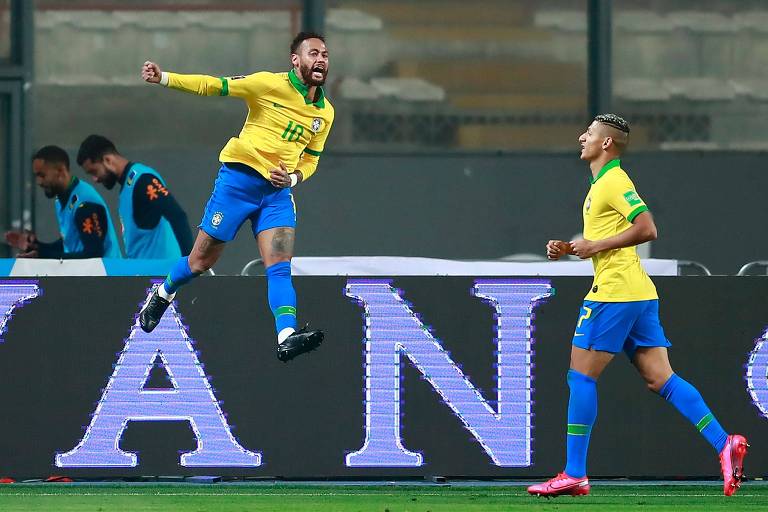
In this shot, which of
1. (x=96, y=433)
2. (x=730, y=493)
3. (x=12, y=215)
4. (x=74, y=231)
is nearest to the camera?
(x=730, y=493)

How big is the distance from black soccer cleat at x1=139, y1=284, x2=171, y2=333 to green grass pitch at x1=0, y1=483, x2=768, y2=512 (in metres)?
0.94

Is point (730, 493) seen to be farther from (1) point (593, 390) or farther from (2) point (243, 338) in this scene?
(2) point (243, 338)

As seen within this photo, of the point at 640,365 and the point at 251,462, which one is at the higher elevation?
the point at 640,365

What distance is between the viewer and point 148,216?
11.7 meters

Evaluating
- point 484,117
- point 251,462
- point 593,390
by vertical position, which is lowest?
point 251,462

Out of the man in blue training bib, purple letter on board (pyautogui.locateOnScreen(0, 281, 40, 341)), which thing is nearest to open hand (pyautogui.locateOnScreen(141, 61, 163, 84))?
purple letter on board (pyautogui.locateOnScreen(0, 281, 40, 341))

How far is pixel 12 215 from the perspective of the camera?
15469mm

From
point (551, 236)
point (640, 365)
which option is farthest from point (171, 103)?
point (640, 365)

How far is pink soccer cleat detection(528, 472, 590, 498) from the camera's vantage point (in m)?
8.65

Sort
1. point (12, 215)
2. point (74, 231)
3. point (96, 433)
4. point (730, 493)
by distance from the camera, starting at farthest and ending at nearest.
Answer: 1. point (12, 215)
2. point (74, 231)
3. point (96, 433)
4. point (730, 493)

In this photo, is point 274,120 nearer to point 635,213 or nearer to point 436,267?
point 436,267

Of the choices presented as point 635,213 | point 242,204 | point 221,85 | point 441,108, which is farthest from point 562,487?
point 441,108

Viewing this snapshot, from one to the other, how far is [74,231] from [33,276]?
7.11 feet

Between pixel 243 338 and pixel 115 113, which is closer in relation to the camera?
pixel 243 338
